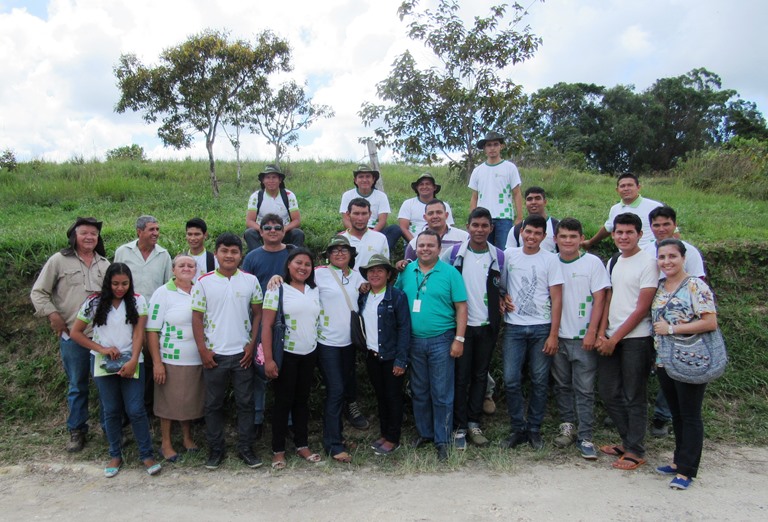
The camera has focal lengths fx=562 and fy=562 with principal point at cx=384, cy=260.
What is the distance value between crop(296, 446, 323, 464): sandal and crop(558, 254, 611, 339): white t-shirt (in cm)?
246

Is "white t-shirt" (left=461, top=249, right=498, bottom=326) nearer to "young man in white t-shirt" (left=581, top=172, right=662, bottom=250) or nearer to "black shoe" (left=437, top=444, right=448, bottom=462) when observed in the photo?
"black shoe" (left=437, top=444, right=448, bottom=462)

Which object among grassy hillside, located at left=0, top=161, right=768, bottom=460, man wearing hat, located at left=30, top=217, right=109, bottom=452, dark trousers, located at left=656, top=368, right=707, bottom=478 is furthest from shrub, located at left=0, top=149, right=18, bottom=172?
dark trousers, located at left=656, top=368, right=707, bottom=478

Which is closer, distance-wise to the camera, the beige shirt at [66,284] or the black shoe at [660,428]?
the beige shirt at [66,284]

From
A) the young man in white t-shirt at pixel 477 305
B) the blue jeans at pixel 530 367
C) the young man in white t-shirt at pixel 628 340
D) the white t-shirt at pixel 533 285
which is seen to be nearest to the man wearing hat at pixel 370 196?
the young man in white t-shirt at pixel 477 305

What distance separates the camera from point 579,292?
4.95 metres

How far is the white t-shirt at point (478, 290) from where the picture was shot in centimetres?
509

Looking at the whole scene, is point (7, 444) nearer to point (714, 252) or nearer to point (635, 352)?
point (635, 352)

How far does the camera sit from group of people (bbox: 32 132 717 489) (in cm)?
481

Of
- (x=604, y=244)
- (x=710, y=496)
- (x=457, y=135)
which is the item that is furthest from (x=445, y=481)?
(x=457, y=135)

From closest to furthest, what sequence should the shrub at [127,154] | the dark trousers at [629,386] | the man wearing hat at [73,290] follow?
the dark trousers at [629,386] → the man wearing hat at [73,290] → the shrub at [127,154]

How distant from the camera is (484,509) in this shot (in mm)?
4180

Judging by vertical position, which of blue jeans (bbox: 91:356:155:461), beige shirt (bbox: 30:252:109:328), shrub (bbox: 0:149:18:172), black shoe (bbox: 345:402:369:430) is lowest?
black shoe (bbox: 345:402:369:430)

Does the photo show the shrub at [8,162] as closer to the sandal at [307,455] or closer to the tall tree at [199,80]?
the tall tree at [199,80]

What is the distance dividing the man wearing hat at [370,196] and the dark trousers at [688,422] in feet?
10.8
